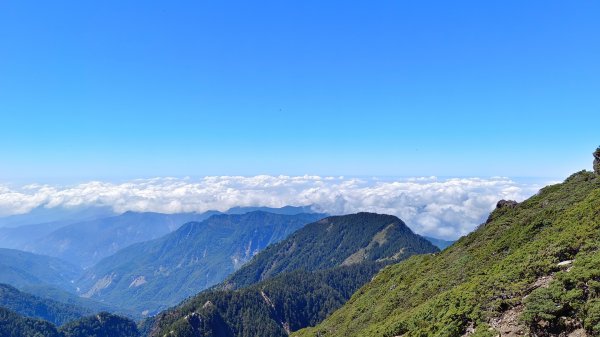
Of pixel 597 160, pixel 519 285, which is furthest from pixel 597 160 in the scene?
pixel 519 285

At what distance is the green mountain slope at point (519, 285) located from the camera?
2552 cm

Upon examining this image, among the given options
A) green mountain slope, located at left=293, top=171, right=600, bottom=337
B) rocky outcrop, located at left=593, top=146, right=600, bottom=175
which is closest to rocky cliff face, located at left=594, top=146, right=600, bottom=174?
rocky outcrop, located at left=593, top=146, right=600, bottom=175

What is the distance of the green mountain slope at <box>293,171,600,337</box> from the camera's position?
2552cm

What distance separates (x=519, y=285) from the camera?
3272 cm

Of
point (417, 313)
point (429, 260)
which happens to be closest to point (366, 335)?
point (417, 313)

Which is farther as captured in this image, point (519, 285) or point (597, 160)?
point (597, 160)

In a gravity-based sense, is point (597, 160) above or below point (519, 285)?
above

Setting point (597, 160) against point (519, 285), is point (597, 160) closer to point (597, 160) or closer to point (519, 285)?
point (597, 160)

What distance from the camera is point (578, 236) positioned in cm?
3819

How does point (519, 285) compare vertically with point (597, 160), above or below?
below

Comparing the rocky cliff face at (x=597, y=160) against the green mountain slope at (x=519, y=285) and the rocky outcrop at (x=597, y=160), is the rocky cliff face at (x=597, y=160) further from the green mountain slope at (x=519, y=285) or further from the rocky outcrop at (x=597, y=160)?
the green mountain slope at (x=519, y=285)

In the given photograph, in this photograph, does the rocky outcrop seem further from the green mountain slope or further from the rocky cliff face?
the green mountain slope

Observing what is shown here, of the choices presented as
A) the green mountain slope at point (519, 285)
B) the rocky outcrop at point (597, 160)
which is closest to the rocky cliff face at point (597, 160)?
the rocky outcrop at point (597, 160)

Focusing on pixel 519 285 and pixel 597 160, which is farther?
pixel 597 160
